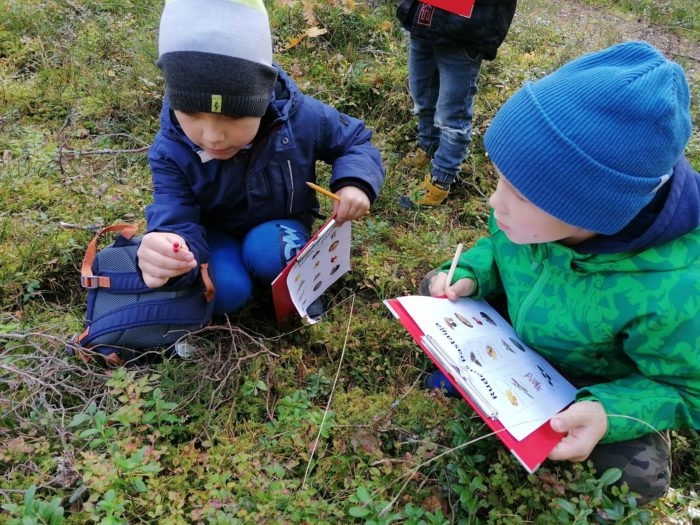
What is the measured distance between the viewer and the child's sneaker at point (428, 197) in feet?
10.2

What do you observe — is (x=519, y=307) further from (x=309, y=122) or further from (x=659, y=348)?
(x=309, y=122)

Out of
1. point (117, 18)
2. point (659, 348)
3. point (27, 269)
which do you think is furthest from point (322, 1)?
point (659, 348)

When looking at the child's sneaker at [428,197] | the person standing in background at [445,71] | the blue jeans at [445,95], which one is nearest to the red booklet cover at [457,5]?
the person standing in background at [445,71]

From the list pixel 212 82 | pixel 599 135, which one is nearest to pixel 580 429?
pixel 599 135

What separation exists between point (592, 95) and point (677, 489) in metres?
1.41

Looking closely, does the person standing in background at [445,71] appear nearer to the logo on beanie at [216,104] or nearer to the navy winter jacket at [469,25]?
the navy winter jacket at [469,25]

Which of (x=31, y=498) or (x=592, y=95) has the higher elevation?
(x=592, y=95)

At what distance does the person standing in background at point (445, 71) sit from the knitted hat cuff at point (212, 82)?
1311 millimetres

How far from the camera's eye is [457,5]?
2.54m

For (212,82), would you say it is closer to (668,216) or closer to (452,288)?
(452,288)

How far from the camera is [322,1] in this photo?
14.5ft

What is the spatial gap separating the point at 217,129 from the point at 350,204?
56 centimetres

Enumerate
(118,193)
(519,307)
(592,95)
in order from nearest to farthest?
(592,95) → (519,307) → (118,193)

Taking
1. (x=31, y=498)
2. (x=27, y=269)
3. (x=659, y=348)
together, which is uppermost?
(x=659, y=348)
